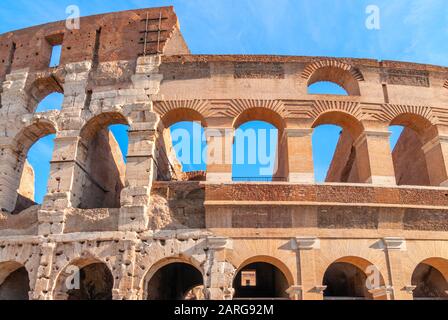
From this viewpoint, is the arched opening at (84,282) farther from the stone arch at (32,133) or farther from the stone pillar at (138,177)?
the stone arch at (32,133)

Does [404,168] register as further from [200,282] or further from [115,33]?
[115,33]

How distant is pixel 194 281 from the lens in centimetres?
1323

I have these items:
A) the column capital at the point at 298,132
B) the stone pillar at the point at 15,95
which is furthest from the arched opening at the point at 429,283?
the stone pillar at the point at 15,95

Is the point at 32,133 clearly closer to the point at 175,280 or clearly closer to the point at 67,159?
the point at 67,159

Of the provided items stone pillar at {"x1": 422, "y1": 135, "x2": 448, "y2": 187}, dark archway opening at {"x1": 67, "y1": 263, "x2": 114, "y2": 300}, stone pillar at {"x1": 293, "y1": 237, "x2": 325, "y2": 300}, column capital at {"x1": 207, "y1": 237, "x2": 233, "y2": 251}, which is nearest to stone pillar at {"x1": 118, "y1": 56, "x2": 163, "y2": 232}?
column capital at {"x1": 207, "y1": 237, "x2": 233, "y2": 251}

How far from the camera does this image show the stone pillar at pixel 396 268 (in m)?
8.70

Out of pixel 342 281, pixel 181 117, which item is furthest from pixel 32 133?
pixel 342 281

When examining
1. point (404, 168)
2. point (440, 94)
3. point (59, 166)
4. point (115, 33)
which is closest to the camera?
point (59, 166)

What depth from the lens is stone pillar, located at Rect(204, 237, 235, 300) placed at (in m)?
8.57

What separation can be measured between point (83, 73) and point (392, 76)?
865 cm

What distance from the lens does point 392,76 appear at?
36.3 feet

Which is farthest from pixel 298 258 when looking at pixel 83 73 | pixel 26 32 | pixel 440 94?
pixel 26 32

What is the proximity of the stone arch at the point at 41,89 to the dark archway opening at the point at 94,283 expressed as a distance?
499cm

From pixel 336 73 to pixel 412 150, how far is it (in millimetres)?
3894
